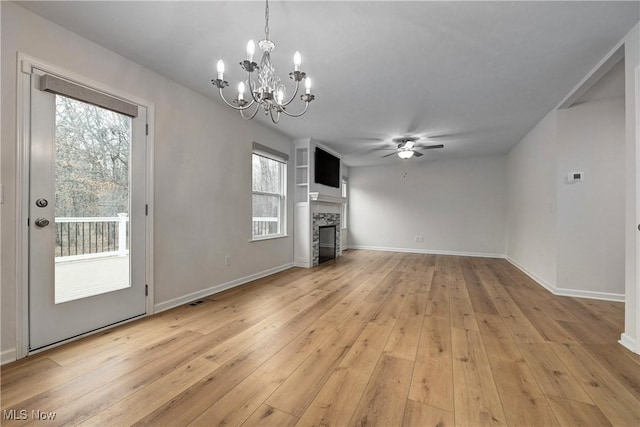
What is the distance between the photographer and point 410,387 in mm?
1550

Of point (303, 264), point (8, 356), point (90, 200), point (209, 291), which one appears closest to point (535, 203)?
point (303, 264)

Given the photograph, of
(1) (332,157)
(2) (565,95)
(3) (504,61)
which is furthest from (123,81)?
(2) (565,95)

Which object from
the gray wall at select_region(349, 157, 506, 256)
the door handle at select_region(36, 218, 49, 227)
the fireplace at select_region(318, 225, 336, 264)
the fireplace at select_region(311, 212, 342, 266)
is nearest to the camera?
the door handle at select_region(36, 218, 49, 227)

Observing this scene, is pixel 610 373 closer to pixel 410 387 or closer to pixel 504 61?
pixel 410 387

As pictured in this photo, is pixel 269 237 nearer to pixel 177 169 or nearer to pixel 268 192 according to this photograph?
pixel 268 192

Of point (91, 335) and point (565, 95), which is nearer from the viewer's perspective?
point (91, 335)

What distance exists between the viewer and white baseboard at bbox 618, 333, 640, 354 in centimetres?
196

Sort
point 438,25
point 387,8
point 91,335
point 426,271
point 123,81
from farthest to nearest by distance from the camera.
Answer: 1. point 426,271
2. point 123,81
3. point 91,335
4. point 438,25
5. point 387,8

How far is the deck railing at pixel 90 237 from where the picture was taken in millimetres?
2092

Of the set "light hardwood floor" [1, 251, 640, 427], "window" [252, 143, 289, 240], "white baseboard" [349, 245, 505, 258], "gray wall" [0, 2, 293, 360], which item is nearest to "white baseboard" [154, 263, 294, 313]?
"gray wall" [0, 2, 293, 360]

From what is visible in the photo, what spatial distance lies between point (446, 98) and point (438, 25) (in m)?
1.43

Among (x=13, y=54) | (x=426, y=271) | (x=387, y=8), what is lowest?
(x=426, y=271)

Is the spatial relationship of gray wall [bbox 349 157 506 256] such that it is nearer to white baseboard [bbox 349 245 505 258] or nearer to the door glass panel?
white baseboard [bbox 349 245 505 258]

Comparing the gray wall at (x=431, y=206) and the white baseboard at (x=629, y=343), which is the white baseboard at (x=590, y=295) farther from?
the gray wall at (x=431, y=206)
